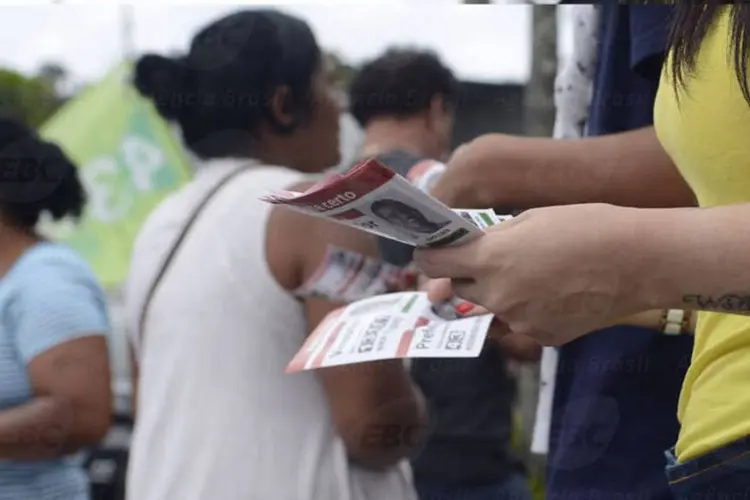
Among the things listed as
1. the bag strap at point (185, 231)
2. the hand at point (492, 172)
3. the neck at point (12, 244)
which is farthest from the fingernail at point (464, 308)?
the neck at point (12, 244)

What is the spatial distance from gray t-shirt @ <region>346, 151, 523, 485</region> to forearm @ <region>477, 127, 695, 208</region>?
3.19 ft

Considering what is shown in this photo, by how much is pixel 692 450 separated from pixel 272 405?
0.60 m

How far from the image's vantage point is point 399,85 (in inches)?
73.2

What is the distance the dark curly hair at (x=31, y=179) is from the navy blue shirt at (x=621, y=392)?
1028 millimetres

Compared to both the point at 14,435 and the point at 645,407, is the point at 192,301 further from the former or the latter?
the point at 645,407

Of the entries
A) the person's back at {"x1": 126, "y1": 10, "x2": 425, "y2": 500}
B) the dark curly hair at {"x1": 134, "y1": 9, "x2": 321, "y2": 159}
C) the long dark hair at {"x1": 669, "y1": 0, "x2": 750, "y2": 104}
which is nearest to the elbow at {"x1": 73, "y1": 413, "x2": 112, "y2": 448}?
the person's back at {"x1": 126, "y1": 10, "x2": 425, "y2": 500}

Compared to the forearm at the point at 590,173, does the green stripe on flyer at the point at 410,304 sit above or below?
below

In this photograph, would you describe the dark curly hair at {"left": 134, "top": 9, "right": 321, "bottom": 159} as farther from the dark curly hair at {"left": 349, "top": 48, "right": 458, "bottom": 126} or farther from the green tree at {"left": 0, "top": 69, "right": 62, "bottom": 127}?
the green tree at {"left": 0, "top": 69, "right": 62, "bottom": 127}

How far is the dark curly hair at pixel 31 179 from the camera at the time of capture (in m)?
1.77

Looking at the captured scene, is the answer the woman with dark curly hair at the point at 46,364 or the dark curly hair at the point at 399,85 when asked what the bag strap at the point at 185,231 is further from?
the dark curly hair at the point at 399,85

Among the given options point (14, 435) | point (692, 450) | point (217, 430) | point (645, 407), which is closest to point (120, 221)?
point (14, 435)

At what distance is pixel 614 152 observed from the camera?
1.09 metres

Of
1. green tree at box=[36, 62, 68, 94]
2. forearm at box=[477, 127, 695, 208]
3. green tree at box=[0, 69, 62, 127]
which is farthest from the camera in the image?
green tree at box=[36, 62, 68, 94]

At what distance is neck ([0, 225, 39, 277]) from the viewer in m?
1.71
